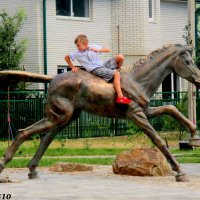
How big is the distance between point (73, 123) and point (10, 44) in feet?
12.4

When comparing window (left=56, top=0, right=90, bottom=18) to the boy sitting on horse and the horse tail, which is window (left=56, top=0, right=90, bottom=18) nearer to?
the horse tail

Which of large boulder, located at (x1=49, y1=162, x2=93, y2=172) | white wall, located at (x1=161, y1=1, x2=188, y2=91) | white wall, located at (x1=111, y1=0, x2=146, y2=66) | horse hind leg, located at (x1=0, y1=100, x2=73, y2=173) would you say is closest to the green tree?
white wall, located at (x1=111, y1=0, x2=146, y2=66)

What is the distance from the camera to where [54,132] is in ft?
47.2

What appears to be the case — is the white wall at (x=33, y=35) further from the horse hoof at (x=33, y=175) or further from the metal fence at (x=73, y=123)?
the horse hoof at (x=33, y=175)

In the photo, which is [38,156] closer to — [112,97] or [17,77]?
[17,77]

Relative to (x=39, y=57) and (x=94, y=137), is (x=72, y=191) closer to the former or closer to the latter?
(x=94, y=137)

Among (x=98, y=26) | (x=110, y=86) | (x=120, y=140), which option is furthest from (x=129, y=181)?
(x=98, y=26)

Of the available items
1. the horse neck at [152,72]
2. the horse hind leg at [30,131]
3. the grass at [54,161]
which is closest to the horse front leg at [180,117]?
the horse neck at [152,72]

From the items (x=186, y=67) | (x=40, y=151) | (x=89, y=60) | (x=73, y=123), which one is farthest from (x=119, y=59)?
(x=73, y=123)

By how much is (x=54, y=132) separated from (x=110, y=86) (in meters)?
1.38

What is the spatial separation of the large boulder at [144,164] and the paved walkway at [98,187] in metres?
0.27

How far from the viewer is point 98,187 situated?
1249 centimetres

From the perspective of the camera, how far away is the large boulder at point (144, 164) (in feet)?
47.2

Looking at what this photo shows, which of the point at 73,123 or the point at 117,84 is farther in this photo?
the point at 73,123
